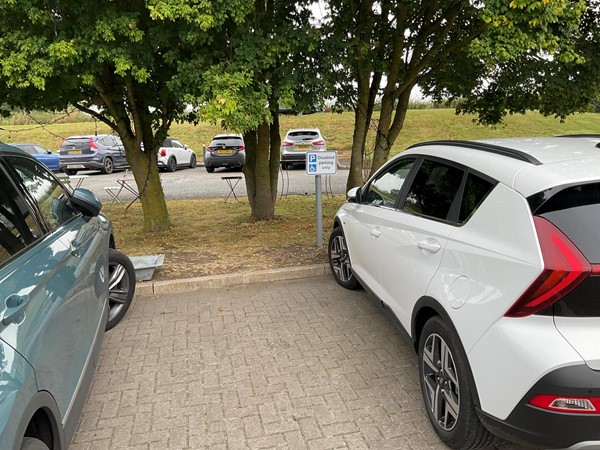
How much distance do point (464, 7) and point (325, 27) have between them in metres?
1.94

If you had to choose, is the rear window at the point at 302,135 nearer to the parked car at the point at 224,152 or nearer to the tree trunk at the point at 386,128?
A: the parked car at the point at 224,152

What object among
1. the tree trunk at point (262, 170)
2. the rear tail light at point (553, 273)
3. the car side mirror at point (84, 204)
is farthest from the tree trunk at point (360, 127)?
the rear tail light at point (553, 273)

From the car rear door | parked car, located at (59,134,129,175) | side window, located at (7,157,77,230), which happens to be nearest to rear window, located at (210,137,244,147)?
parked car, located at (59,134,129,175)

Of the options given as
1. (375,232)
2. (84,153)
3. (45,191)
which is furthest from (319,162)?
(84,153)

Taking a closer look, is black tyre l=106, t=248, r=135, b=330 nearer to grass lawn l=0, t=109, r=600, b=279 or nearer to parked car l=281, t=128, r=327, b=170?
grass lawn l=0, t=109, r=600, b=279

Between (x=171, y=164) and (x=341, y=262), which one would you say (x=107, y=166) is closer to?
(x=171, y=164)

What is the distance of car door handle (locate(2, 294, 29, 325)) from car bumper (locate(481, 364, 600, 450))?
2.09 meters

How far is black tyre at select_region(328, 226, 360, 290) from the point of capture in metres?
4.92

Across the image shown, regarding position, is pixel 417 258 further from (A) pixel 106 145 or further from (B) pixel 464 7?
(A) pixel 106 145

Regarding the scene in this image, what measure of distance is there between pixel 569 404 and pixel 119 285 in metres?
3.86

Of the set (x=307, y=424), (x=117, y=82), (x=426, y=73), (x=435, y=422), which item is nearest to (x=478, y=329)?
(x=435, y=422)

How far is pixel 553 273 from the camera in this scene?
1.90m

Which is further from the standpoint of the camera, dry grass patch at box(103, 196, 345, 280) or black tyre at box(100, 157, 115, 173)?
black tyre at box(100, 157, 115, 173)

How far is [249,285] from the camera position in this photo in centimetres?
536
